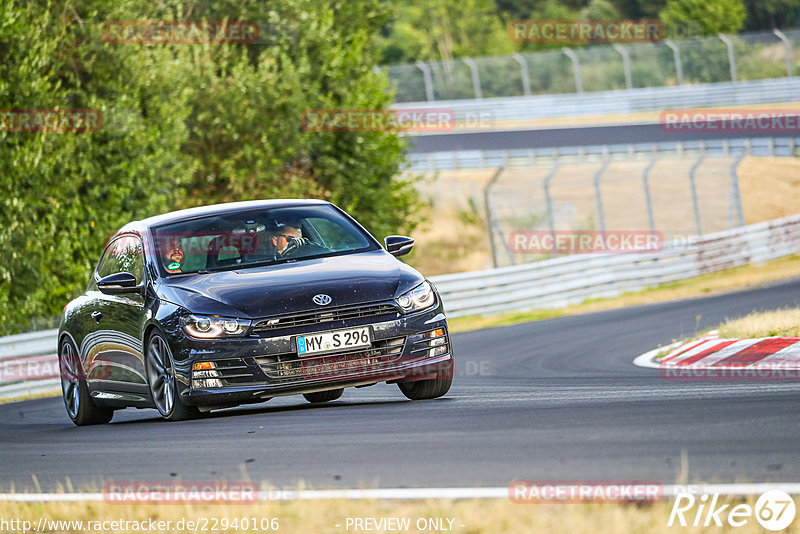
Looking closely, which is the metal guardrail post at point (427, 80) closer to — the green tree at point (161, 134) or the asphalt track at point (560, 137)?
the asphalt track at point (560, 137)

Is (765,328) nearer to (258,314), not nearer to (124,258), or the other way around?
(258,314)

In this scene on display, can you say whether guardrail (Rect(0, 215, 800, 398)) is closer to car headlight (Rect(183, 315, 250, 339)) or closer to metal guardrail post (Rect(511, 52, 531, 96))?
car headlight (Rect(183, 315, 250, 339))

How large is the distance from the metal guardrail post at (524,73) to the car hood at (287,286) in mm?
39810

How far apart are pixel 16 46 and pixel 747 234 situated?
14.6 meters

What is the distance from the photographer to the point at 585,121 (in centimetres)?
4975

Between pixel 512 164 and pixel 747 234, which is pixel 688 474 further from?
pixel 512 164

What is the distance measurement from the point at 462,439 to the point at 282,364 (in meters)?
1.97

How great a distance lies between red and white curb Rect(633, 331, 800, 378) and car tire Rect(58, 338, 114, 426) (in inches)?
196

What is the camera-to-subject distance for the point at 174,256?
30.7 ft

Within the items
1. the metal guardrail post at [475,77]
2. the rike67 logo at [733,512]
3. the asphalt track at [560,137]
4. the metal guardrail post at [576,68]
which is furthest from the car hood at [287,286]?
the metal guardrail post at [475,77]

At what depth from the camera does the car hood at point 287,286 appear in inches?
327

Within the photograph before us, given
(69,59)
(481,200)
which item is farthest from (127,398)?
(481,200)

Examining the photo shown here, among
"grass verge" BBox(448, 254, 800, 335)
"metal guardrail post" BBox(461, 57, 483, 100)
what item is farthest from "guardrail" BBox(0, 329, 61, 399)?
"metal guardrail post" BBox(461, 57, 483, 100)

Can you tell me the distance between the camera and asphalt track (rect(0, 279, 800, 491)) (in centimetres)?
568
